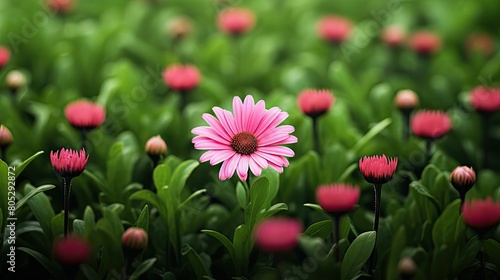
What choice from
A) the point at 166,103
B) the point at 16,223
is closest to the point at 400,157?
the point at 166,103

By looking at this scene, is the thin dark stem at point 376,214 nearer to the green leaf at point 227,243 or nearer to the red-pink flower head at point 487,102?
the green leaf at point 227,243

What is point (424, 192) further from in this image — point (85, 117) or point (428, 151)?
point (85, 117)

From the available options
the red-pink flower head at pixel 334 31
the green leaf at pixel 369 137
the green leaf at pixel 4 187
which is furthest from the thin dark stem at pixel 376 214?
the red-pink flower head at pixel 334 31

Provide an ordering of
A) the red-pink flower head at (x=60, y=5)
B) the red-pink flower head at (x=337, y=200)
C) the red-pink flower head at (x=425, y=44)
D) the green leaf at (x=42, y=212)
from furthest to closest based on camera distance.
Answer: the red-pink flower head at (x=60, y=5) → the red-pink flower head at (x=425, y=44) → the green leaf at (x=42, y=212) → the red-pink flower head at (x=337, y=200)

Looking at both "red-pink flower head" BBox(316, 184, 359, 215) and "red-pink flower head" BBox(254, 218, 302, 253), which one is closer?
"red-pink flower head" BBox(254, 218, 302, 253)

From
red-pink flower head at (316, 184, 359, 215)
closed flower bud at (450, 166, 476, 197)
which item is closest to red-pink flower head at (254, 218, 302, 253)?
red-pink flower head at (316, 184, 359, 215)

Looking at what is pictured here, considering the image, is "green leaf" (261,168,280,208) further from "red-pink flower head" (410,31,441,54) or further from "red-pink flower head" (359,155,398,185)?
"red-pink flower head" (410,31,441,54)

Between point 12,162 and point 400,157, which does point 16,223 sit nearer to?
point 12,162
